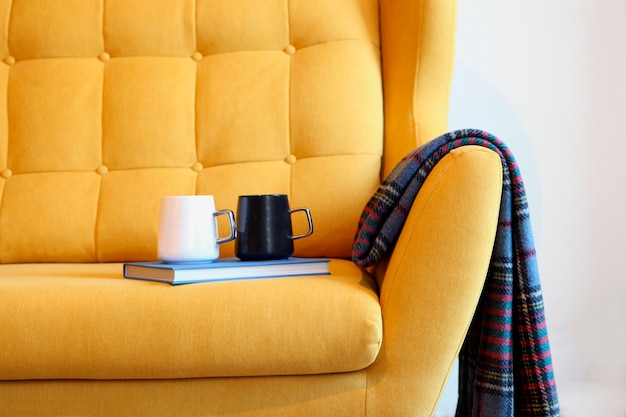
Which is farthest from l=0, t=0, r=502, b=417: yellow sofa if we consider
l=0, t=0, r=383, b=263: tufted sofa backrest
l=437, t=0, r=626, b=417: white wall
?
l=437, t=0, r=626, b=417: white wall

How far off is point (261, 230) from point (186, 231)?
12 cm

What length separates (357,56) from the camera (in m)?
1.60

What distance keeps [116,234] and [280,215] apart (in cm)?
48

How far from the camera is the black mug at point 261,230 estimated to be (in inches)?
48.4

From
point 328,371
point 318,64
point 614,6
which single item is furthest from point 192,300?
point 614,6

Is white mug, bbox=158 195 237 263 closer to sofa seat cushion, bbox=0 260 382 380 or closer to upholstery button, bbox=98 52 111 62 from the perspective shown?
sofa seat cushion, bbox=0 260 382 380

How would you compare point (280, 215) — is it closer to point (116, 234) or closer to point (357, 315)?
point (357, 315)

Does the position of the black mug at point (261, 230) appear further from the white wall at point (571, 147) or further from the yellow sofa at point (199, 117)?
the white wall at point (571, 147)

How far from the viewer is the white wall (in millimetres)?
1855

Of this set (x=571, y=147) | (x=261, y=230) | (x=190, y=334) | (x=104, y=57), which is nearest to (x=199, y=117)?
(x=104, y=57)

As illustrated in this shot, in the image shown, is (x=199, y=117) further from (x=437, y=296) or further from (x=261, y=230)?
(x=437, y=296)

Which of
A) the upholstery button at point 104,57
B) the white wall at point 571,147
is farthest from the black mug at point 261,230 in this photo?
the white wall at point 571,147

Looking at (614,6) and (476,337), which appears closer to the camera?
(476,337)

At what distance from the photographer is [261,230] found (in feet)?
4.04
